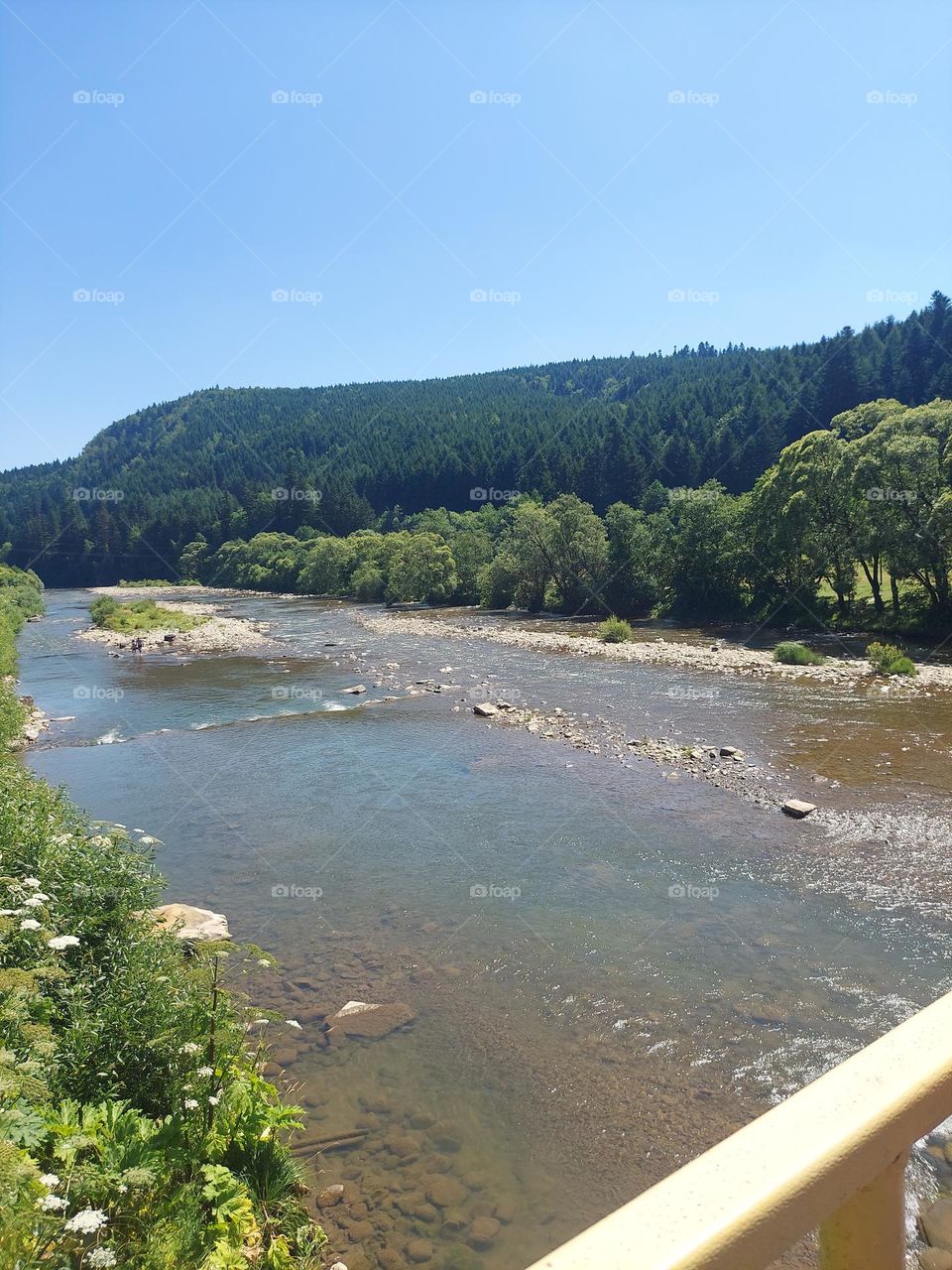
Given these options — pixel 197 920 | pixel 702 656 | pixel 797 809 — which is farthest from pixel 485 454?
pixel 197 920

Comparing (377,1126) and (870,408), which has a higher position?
(870,408)

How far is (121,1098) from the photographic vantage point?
5.88 meters

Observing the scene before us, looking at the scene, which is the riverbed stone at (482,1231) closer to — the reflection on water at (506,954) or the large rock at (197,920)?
the reflection on water at (506,954)

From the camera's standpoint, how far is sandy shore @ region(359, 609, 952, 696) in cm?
2712

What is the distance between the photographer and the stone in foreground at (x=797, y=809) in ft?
49.2

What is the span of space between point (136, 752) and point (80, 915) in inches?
613

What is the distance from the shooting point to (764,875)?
12594mm

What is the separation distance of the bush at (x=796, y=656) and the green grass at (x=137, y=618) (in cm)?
3774

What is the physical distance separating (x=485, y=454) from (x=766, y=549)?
78.5m

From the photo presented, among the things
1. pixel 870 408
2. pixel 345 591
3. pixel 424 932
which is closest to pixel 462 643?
pixel 870 408

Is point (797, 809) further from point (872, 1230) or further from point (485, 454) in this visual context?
point (485, 454)

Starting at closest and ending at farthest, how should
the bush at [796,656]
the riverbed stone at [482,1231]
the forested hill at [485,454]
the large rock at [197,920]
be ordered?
the riverbed stone at [482,1231], the large rock at [197,920], the bush at [796,656], the forested hill at [485,454]

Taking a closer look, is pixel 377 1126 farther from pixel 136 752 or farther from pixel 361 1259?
pixel 136 752

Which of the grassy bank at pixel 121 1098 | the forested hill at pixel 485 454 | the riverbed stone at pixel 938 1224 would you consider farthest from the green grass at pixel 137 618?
the riverbed stone at pixel 938 1224
